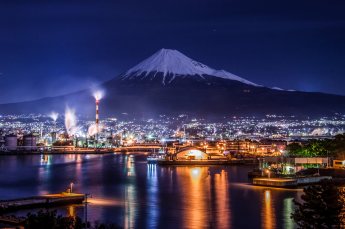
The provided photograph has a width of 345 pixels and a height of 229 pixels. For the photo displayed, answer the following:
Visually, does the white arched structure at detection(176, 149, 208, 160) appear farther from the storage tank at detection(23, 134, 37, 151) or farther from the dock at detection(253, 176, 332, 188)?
the storage tank at detection(23, 134, 37, 151)

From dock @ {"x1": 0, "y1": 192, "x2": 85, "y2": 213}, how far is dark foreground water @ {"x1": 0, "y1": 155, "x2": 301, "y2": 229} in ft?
1.02

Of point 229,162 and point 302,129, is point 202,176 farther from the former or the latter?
point 302,129

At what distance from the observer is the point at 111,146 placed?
151ft

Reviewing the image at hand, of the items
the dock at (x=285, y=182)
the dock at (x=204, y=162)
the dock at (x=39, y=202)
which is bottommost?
the dock at (x=39, y=202)

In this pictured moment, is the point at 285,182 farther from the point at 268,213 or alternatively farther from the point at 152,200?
the point at 268,213

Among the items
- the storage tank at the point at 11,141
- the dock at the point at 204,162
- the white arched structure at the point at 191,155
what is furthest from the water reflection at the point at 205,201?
the storage tank at the point at 11,141

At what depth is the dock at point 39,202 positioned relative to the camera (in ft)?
35.3

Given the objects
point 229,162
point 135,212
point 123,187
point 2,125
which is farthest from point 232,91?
point 135,212

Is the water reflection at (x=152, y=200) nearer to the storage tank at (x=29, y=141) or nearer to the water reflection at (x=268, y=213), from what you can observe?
the water reflection at (x=268, y=213)

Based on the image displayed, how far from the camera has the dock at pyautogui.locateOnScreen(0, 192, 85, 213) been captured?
1077cm

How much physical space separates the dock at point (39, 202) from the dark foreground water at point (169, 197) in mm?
310

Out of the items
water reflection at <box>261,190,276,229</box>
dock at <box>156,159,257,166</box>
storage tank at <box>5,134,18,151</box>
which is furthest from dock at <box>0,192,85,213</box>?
storage tank at <box>5,134,18,151</box>

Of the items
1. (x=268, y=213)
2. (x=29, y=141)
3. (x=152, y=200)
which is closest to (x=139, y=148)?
(x=29, y=141)

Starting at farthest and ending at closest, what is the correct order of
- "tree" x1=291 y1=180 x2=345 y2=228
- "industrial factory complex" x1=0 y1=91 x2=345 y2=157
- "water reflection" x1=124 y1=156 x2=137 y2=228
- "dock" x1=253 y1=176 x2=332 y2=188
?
"industrial factory complex" x1=0 y1=91 x2=345 y2=157 < "dock" x1=253 y1=176 x2=332 y2=188 < "water reflection" x1=124 y1=156 x2=137 y2=228 < "tree" x1=291 y1=180 x2=345 y2=228
